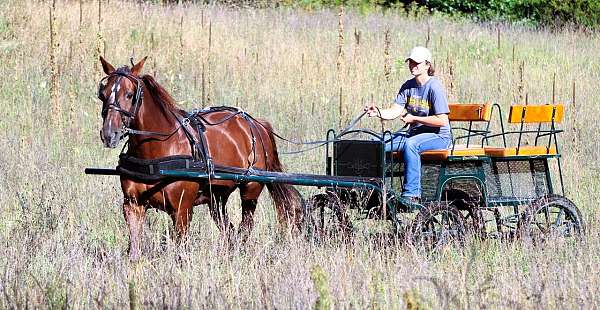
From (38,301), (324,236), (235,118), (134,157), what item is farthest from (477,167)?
(38,301)

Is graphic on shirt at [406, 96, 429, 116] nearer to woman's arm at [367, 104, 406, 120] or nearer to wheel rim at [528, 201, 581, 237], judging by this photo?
woman's arm at [367, 104, 406, 120]

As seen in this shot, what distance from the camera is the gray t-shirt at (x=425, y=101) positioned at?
26.5 ft

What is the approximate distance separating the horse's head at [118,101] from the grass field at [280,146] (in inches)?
30.5

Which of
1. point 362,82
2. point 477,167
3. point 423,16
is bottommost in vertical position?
point 477,167

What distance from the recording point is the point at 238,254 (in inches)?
277

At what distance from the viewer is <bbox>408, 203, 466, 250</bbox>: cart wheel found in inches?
302

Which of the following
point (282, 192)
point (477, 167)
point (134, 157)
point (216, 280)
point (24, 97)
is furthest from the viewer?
point (24, 97)

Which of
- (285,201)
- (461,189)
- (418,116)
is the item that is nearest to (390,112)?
(418,116)

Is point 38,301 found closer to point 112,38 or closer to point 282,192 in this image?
point 282,192

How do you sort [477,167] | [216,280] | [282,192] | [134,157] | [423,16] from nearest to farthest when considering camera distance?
[216,280] → [134,157] → [477,167] → [282,192] → [423,16]

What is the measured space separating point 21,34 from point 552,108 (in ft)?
32.0

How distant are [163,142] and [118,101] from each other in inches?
21.1

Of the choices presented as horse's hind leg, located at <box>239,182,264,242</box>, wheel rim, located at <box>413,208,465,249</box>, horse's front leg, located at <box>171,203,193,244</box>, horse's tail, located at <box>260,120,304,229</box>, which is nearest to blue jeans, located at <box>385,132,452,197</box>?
wheel rim, located at <box>413,208,465,249</box>

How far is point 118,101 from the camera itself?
7.36 metres
